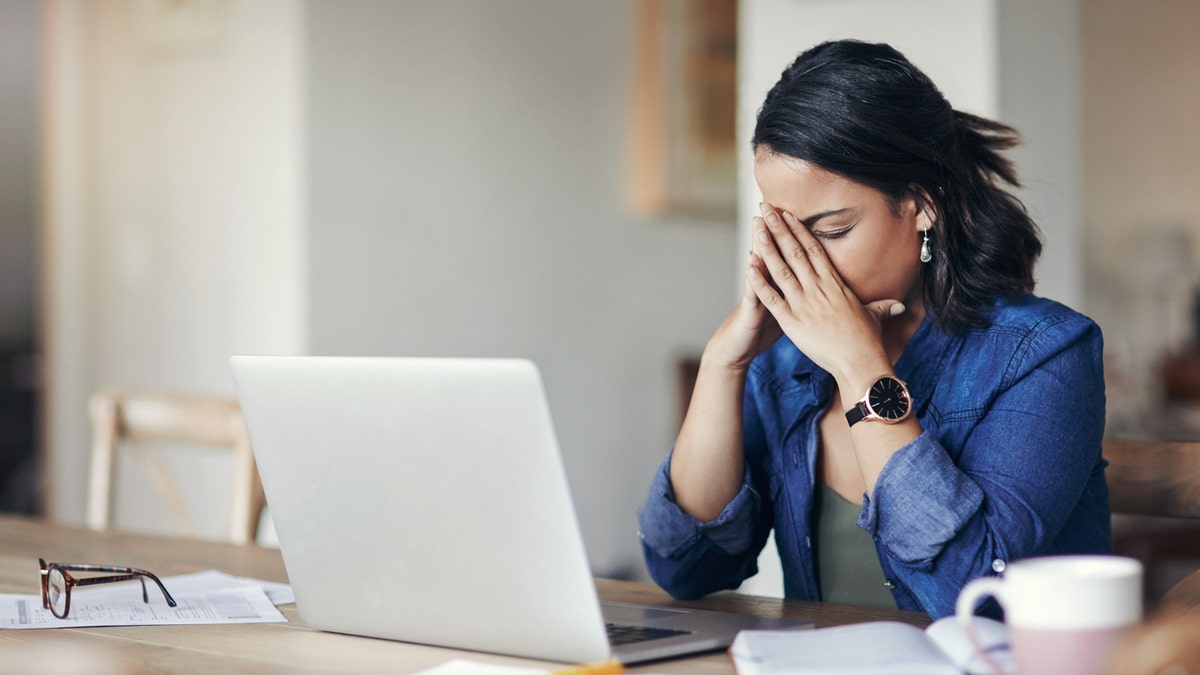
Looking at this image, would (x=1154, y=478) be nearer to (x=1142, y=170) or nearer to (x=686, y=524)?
(x=686, y=524)

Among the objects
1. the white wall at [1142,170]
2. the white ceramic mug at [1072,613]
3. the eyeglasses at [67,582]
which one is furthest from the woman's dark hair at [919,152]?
the white wall at [1142,170]

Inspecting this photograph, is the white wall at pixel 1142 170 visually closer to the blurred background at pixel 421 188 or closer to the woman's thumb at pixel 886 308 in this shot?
the blurred background at pixel 421 188

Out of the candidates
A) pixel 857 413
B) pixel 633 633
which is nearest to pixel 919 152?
pixel 857 413

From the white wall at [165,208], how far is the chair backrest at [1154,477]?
77.3 inches

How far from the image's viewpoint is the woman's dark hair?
4.22ft

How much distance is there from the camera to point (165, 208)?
3236mm

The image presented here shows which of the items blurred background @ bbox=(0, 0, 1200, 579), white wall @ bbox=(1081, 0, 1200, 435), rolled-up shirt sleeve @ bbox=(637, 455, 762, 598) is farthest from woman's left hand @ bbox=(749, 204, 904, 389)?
white wall @ bbox=(1081, 0, 1200, 435)

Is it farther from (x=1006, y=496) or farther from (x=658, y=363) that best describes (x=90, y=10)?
(x=1006, y=496)

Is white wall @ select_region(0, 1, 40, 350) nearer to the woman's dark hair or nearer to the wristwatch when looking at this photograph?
the woman's dark hair

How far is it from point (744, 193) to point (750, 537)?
1177mm

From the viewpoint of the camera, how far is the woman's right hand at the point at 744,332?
1.34 meters

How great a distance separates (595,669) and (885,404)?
1.37 ft

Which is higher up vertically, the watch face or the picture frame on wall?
the picture frame on wall

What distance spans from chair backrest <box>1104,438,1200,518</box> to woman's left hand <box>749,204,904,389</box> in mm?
348
